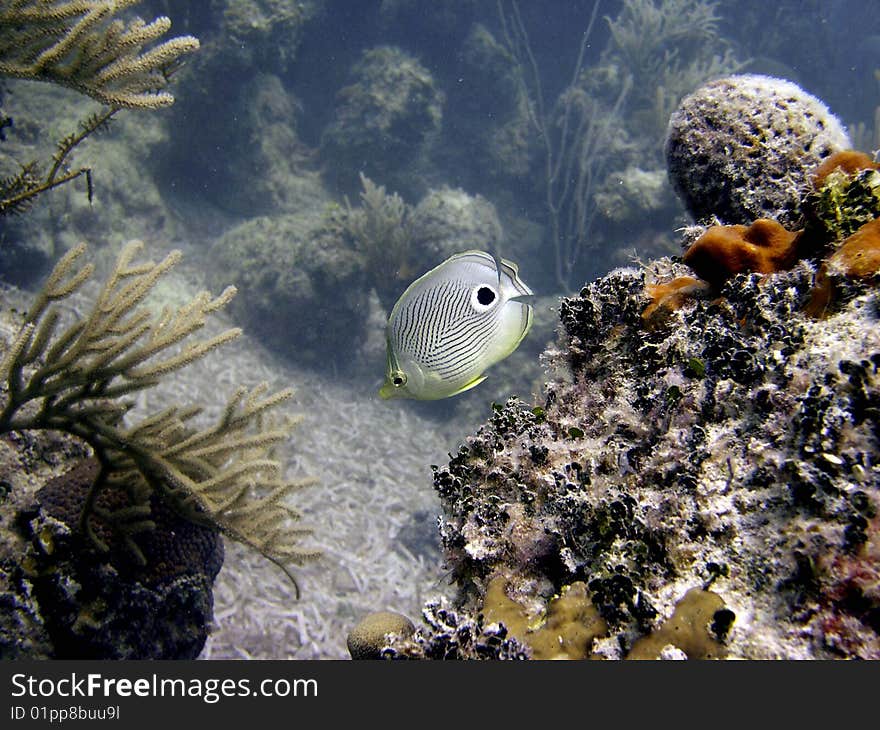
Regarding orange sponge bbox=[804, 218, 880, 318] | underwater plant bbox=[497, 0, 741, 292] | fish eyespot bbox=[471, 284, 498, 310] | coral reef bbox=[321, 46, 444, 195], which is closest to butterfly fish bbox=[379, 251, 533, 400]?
fish eyespot bbox=[471, 284, 498, 310]

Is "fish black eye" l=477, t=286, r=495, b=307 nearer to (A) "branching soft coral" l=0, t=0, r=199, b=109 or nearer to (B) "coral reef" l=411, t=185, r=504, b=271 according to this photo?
(A) "branching soft coral" l=0, t=0, r=199, b=109

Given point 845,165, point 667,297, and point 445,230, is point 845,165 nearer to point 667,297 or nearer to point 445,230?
point 667,297

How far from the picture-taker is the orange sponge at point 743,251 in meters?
1.80

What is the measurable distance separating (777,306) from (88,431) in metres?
3.01

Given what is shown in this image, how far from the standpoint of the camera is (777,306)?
1.55m

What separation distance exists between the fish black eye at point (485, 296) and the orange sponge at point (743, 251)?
2.53ft

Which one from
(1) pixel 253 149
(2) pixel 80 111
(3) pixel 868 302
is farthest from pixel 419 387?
(1) pixel 253 149

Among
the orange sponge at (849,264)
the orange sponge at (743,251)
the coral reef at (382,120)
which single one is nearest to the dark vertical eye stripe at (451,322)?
the orange sponge at (743,251)

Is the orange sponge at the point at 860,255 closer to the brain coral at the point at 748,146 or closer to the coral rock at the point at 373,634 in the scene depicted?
the brain coral at the point at 748,146

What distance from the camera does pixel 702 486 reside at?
1276 millimetres

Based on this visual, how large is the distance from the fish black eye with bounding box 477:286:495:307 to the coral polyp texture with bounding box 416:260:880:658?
1.41ft

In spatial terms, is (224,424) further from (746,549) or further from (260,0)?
(260,0)

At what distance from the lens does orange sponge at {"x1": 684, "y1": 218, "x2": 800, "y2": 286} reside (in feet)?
5.90

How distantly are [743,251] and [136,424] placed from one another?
294 centimetres
